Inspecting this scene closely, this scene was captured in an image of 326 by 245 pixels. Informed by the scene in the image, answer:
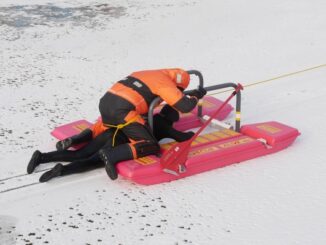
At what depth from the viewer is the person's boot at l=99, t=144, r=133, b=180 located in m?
4.80

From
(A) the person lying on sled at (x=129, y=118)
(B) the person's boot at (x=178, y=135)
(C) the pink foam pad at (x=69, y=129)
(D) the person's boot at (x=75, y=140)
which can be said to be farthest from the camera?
(C) the pink foam pad at (x=69, y=129)

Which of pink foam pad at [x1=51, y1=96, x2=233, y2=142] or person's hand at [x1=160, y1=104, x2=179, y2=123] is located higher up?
person's hand at [x1=160, y1=104, x2=179, y2=123]

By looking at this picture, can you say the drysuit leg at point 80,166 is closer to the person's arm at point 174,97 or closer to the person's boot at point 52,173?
the person's boot at point 52,173

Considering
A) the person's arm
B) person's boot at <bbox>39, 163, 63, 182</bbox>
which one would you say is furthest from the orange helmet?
person's boot at <bbox>39, 163, 63, 182</bbox>

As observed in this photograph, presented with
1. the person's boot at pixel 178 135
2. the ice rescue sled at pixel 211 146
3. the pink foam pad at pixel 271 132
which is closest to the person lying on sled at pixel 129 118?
the ice rescue sled at pixel 211 146

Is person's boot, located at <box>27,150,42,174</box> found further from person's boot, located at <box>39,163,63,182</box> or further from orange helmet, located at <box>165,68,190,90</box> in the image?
orange helmet, located at <box>165,68,190,90</box>

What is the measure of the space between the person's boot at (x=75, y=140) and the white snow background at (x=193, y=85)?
42 centimetres

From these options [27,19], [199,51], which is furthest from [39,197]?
[27,19]

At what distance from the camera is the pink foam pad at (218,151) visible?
4.81 meters

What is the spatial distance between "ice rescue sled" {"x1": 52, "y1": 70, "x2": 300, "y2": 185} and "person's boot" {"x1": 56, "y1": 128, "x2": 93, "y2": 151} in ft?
1.11

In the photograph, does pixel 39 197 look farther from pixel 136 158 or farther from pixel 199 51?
pixel 199 51

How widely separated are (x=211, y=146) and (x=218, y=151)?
0.14 meters

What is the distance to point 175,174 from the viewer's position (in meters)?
4.88

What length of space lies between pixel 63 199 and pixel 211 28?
6.88 metres
